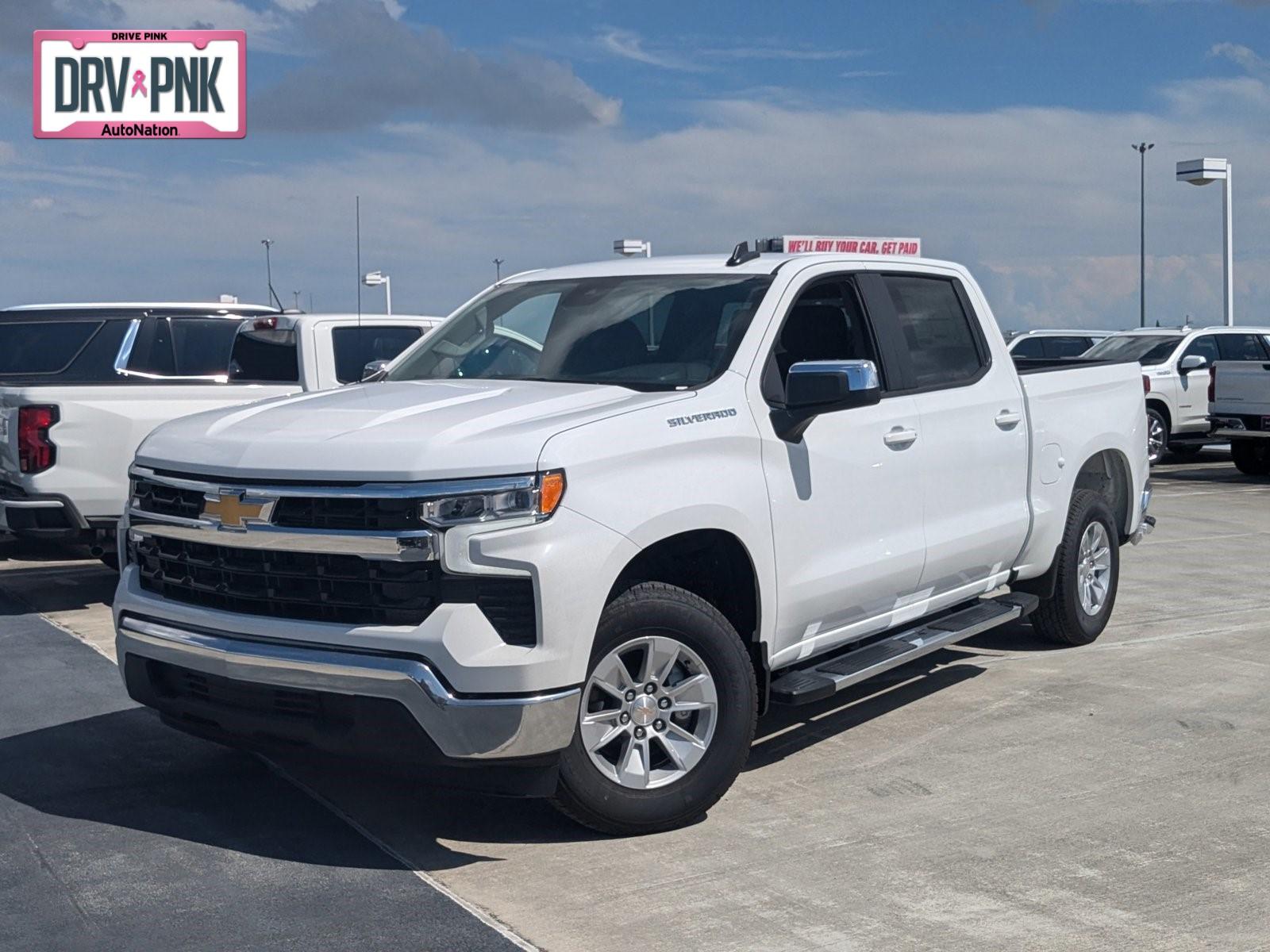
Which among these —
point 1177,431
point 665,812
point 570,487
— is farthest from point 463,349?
point 1177,431

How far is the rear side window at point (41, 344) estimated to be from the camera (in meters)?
10.3

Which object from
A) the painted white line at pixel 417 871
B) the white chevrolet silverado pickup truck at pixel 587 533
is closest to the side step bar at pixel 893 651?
the white chevrolet silverado pickup truck at pixel 587 533

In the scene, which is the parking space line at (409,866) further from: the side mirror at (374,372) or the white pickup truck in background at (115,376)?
the white pickup truck in background at (115,376)

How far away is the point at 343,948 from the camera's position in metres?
3.95

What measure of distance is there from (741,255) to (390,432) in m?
2.01

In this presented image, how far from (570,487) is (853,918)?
4.85 feet

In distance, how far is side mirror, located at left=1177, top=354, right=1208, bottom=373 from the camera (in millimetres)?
19453

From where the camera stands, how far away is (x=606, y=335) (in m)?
5.69

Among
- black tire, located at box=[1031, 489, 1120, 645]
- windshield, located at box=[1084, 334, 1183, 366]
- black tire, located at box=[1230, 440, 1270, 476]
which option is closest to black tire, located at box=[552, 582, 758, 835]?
black tire, located at box=[1031, 489, 1120, 645]

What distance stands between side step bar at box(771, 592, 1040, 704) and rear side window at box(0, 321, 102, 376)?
21.2 ft

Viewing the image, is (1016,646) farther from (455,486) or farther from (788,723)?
(455,486)

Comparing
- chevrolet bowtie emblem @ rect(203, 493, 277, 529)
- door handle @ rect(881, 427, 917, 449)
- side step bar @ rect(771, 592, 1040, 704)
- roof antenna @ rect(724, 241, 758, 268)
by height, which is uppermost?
roof antenna @ rect(724, 241, 758, 268)

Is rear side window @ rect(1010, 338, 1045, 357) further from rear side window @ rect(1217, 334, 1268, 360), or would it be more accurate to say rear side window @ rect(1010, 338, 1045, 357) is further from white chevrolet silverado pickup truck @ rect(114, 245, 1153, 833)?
white chevrolet silverado pickup truck @ rect(114, 245, 1153, 833)

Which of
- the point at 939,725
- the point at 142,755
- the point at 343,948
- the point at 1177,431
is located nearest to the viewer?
the point at 343,948
